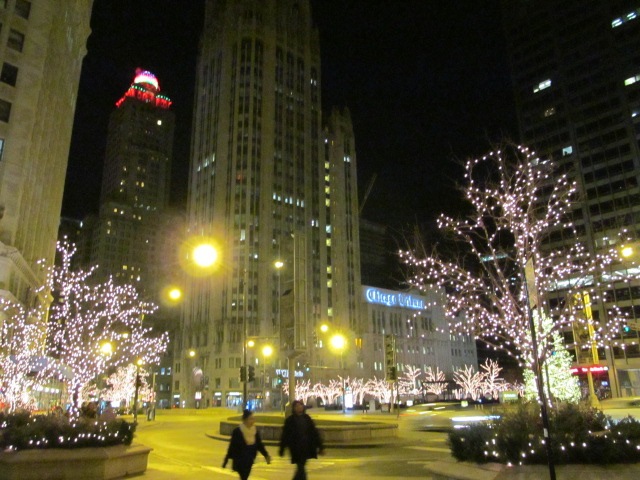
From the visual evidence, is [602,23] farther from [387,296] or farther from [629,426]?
[629,426]

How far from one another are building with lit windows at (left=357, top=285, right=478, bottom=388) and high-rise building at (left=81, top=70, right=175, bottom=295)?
250 feet

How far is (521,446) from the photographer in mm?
11820

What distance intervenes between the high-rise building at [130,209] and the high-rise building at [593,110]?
12394cm

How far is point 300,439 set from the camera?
412 inches

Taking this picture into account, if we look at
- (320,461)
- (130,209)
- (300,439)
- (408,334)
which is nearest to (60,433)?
(300,439)

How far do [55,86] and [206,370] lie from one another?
70.5 meters

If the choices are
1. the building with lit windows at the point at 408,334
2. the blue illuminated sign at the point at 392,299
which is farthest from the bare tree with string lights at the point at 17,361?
the blue illuminated sign at the point at 392,299

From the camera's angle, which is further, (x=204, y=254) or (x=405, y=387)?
(x=405, y=387)

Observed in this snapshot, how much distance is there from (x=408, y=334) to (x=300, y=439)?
434 feet

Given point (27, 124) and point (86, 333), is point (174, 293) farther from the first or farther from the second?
point (27, 124)

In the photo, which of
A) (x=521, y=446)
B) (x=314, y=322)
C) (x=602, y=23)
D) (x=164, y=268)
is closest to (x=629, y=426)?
(x=521, y=446)

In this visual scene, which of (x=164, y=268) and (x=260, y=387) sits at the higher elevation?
(x=164, y=268)

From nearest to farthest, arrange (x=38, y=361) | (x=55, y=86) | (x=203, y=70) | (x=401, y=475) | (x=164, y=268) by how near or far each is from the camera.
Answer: (x=401, y=475), (x=38, y=361), (x=55, y=86), (x=203, y=70), (x=164, y=268)

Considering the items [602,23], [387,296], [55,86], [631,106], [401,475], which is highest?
[602,23]
